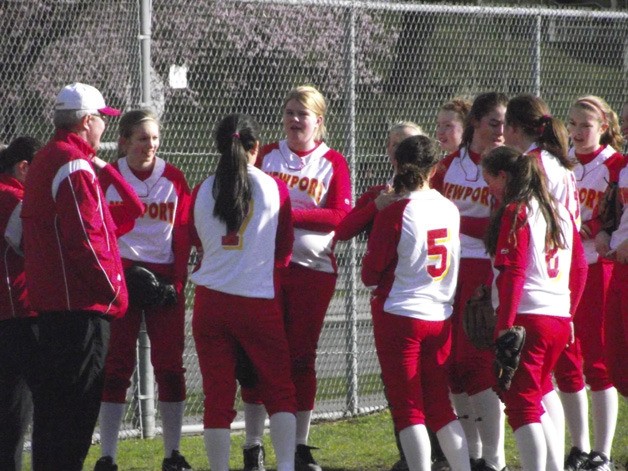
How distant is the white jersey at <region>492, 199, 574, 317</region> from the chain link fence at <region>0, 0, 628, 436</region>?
2939 mm

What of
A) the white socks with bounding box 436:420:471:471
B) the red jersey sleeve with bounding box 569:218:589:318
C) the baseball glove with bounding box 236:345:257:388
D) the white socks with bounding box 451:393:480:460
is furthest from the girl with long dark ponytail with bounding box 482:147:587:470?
the baseball glove with bounding box 236:345:257:388

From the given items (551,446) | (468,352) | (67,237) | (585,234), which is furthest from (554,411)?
(67,237)

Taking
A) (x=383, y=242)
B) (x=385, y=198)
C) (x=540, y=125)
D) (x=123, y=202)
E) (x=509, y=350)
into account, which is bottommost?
(x=509, y=350)

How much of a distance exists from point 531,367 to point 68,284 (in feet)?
7.11

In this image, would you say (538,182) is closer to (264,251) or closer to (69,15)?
(264,251)

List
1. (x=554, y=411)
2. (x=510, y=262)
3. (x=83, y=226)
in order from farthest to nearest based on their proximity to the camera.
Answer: (x=554, y=411) → (x=510, y=262) → (x=83, y=226)

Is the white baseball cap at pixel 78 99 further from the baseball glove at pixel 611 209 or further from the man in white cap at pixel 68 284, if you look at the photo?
the baseball glove at pixel 611 209

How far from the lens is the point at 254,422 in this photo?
639 centimetres

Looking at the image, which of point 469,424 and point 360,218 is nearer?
point 360,218

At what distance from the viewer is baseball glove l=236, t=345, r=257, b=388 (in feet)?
18.9

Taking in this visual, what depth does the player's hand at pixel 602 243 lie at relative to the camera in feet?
20.9

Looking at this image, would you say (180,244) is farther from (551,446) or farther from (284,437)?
(551,446)

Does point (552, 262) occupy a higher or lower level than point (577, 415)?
higher

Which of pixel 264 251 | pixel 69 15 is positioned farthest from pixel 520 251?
pixel 69 15
